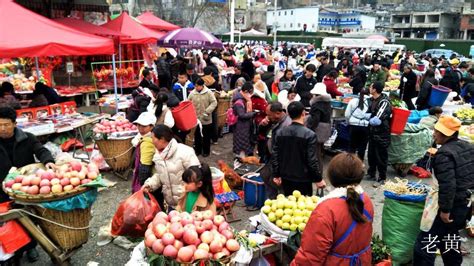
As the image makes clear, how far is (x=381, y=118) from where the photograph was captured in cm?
714

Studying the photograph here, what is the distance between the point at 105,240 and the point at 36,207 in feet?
5.03

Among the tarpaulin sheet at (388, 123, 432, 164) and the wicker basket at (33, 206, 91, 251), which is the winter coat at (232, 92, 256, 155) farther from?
Result: the wicker basket at (33, 206, 91, 251)

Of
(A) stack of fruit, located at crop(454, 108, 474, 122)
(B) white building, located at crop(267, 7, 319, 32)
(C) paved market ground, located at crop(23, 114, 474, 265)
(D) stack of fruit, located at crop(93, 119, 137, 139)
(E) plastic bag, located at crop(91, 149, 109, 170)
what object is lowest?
(C) paved market ground, located at crop(23, 114, 474, 265)

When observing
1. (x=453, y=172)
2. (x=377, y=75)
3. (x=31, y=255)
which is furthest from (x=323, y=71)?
(x=31, y=255)

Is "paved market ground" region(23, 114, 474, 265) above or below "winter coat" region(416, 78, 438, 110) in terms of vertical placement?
below

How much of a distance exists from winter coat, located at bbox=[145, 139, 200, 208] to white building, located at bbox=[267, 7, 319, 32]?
240 feet

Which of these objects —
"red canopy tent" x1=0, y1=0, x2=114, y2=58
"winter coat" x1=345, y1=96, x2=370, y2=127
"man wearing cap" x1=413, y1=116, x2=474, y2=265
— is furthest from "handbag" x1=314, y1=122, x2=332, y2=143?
"red canopy tent" x1=0, y1=0, x2=114, y2=58

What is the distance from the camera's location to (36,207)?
153 inches

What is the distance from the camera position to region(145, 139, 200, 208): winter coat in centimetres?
446

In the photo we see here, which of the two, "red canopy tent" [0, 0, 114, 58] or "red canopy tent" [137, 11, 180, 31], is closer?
"red canopy tent" [0, 0, 114, 58]

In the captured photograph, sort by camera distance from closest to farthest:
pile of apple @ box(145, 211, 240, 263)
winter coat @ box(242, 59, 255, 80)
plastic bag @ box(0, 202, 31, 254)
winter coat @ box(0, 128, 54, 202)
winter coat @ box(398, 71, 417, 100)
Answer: pile of apple @ box(145, 211, 240, 263), plastic bag @ box(0, 202, 31, 254), winter coat @ box(0, 128, 54, 202), winter coat @ box(398, 71, 417, 100), winter coat @ box(242, 59, 255, 80)

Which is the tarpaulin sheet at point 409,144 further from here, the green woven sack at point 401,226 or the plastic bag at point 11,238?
the plastic bag at point 11,238

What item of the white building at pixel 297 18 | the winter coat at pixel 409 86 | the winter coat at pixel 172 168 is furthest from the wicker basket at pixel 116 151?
the white building at pixel 297 18

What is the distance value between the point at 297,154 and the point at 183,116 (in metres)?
2.79
